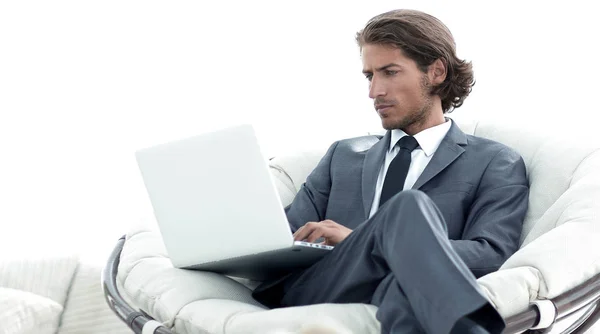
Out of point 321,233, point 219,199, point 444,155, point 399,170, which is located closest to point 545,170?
point 444,155

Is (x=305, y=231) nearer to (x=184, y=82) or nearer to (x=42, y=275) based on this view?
(x=42, y=275)

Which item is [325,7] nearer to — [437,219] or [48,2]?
[48,2]

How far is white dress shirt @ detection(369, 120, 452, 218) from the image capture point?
92.0 inches

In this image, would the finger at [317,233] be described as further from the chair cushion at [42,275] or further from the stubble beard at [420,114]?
the chair cushion at [42,275]

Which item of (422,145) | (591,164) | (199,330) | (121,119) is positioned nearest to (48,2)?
(121,119)

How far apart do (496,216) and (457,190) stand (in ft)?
0.48

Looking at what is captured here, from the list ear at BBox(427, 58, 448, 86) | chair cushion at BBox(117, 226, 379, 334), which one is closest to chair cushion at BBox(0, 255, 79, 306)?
chair cushion at BBox(117, 226, 379, 334)

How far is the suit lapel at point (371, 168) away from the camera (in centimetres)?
232

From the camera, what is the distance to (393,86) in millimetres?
2426

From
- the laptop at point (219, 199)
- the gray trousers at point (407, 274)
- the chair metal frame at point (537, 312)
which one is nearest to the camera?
the gray trousers at point (407, 274)

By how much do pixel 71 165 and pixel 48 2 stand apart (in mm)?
575

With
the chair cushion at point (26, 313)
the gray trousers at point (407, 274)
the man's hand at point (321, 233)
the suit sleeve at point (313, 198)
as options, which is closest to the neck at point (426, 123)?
the suit sleeve at point (313, 198)

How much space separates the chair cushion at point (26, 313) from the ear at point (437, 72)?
1.29m

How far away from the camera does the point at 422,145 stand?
2.38 m
